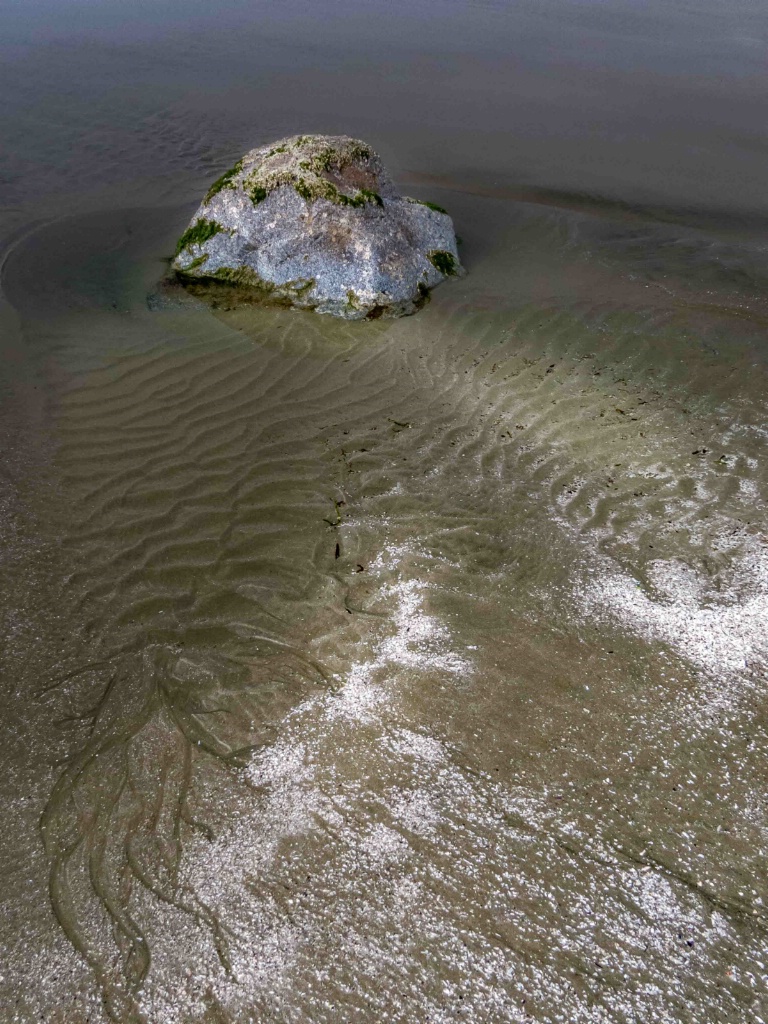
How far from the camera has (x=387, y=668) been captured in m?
4.02

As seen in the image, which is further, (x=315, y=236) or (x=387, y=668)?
(x=315, y=236)

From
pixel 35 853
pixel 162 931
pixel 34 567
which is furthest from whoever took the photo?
pixel 34 567

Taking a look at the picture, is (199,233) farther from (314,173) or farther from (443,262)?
(443,262)

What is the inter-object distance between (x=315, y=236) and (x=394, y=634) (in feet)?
16.4

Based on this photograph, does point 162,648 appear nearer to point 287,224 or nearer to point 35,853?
point 35,853

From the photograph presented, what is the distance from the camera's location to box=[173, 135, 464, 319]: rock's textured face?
729 cm

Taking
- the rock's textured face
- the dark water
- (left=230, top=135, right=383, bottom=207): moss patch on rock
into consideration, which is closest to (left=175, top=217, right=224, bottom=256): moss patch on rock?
the rock's textured face

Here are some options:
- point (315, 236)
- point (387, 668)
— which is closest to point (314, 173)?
point (315, 236)

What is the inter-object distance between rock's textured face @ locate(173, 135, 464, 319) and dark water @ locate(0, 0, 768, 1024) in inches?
14.7

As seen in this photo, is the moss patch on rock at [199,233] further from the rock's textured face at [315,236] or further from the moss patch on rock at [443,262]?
the moss patch on rock at [443,262]

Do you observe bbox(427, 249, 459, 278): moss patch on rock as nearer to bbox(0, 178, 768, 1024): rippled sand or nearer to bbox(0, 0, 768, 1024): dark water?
bbox(0, 0, 768, 1024): dark water

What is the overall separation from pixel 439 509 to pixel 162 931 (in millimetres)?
3155

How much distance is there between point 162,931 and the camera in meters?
2.98

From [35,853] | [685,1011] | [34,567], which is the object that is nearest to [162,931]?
[35,853]
